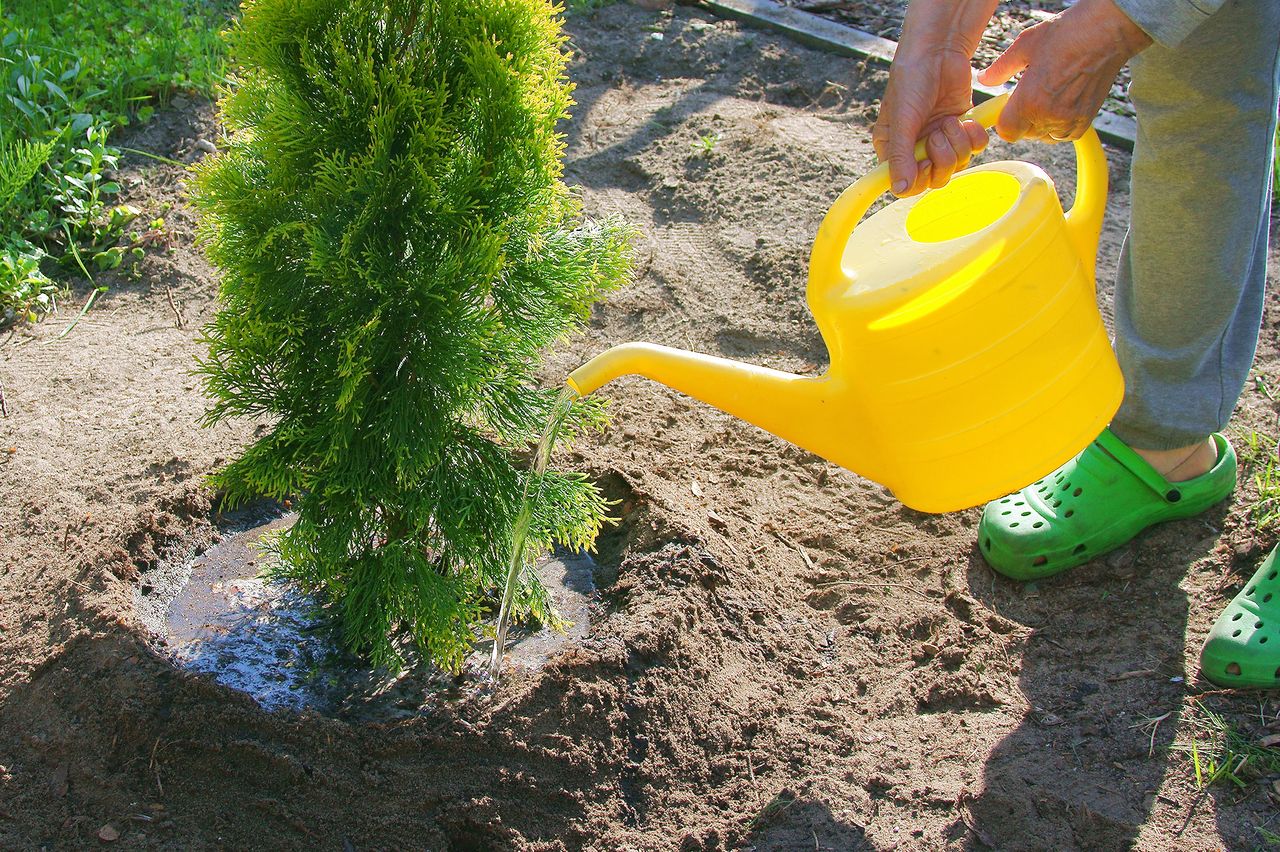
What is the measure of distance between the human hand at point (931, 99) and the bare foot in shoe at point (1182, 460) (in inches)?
46.0

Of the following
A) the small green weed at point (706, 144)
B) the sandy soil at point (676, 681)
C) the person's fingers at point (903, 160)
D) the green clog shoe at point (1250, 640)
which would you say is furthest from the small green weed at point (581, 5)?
the green clog shoe at point (1250, 640)

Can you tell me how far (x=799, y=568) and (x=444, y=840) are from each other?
1.19 metres

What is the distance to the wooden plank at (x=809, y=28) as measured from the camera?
5.27 m

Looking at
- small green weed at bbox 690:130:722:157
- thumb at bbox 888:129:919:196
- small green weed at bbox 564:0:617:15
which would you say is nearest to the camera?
thumb at bbox 888:129:919:196

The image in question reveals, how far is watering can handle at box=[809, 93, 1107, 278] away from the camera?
1.93 metres

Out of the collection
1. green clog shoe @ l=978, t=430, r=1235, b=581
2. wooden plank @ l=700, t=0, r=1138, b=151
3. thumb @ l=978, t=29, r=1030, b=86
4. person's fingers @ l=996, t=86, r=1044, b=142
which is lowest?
green clog shoe @ l=978, t=430, r=1235, b=581

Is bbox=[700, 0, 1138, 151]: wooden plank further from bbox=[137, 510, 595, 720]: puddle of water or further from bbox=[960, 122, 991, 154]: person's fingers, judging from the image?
bbox=[137, 510, 595, 720]: puddle of water

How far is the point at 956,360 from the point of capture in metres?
1.95

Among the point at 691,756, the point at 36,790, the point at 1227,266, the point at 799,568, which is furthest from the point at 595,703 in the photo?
the point at 1227,266

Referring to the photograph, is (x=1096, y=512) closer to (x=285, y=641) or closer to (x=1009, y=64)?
(x=1009, y=64)

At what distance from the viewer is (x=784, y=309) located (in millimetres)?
3857

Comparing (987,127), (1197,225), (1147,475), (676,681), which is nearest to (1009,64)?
(987,127)

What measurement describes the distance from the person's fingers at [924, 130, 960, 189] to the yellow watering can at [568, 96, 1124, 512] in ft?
0.08

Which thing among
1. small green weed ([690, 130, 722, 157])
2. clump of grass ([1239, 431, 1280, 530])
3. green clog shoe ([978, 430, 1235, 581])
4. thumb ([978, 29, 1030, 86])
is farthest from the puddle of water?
small green weed ([690, 130, 722, 157])
